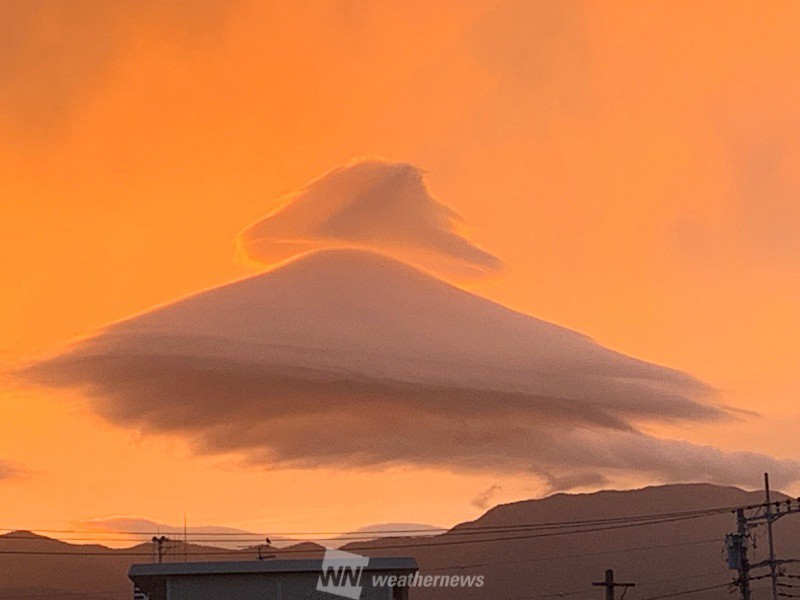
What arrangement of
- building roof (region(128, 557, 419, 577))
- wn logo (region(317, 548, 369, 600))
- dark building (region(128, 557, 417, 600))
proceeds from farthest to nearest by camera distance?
wn logo (region(317, 548, 369, 600)) → dark building (region(128, 557, 417, 600)) → building roof (region(128, 557, 419, 577))

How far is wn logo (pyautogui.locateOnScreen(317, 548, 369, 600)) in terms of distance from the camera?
49.5 metres

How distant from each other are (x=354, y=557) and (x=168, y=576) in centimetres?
765

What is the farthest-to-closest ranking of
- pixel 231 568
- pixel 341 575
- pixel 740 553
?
pixel 740 553 → pixel 341 575 → pixel 231 568

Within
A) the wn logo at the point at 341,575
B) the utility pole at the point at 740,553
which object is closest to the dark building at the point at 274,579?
the wn logo at the point at 341,575

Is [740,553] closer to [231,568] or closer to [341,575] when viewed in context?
[341,575]

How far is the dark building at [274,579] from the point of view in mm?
48875

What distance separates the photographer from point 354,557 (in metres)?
50.3

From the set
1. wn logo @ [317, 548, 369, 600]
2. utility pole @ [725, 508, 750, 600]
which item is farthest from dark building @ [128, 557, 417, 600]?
utility pole @ [725, 508, 750, 600]

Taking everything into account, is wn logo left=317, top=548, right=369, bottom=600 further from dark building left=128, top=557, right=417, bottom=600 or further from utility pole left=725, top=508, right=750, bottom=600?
utility pole left=725, top=508, right=750, bottom=600

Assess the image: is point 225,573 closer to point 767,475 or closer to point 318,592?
point 318,592

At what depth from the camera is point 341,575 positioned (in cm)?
4978

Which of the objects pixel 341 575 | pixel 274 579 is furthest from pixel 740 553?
pixel 274 579

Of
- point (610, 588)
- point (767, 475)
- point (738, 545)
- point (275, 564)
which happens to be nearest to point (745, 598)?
point (738, 545)

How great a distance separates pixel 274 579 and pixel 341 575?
2.77 m
